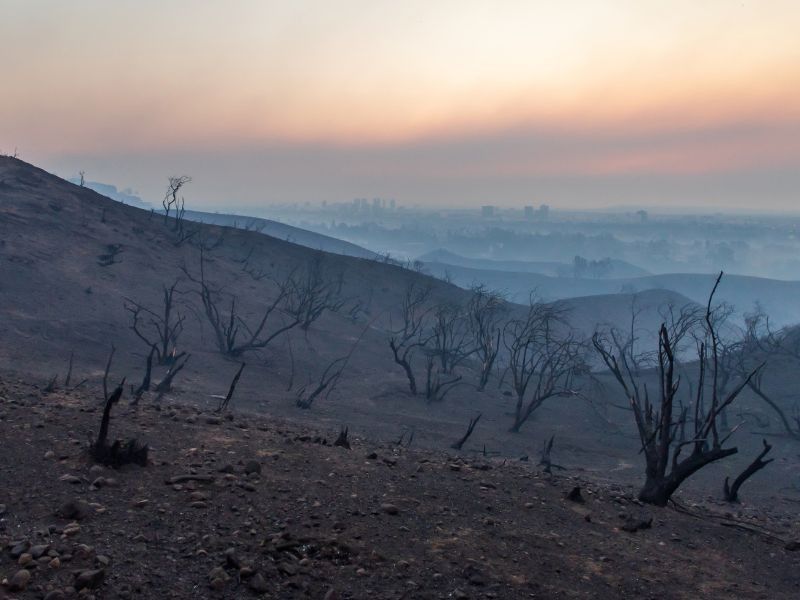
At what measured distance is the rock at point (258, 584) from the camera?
4277 mm

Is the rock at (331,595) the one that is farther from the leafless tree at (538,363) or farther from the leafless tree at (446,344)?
the leafless tree at (446,344)

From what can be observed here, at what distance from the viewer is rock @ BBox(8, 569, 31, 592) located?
389 cm

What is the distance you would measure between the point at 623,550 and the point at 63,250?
105ft

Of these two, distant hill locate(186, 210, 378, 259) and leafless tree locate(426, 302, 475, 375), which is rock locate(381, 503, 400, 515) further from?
distant hill locate(186, 210, 378, 259)

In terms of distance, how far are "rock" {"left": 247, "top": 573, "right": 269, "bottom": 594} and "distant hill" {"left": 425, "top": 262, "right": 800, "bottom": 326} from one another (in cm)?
12710

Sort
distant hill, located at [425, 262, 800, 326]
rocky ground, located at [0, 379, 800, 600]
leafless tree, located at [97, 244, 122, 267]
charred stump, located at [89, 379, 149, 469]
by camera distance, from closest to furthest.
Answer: rocky ground, located at [0, 379, 800, 600] < charred stump, located at [89, 379, 149, 469] < leafless tree, located at [97, 244, 122, 267] < distant hill, located at [425, 262, 800, 326]

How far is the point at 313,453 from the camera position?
7.65 meters

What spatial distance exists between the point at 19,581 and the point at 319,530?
214cm

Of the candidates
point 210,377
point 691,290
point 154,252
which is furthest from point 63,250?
point 691,290

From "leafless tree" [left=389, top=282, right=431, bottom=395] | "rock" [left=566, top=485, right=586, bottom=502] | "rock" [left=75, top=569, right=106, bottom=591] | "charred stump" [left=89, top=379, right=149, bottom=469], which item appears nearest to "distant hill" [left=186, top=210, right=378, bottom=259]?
"leafless tree" [left=389, top=282, right=431, bottom=395]

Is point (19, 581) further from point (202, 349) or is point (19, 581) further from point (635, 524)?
point (202, 349)

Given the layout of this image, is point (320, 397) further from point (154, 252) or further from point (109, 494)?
point (154, 252)

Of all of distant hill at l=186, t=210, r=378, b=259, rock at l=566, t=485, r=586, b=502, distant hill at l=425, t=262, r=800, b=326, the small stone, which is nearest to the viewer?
the small stone

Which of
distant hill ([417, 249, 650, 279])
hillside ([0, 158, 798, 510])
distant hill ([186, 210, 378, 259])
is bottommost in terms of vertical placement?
hillside ([0, 158, 798, 510])
